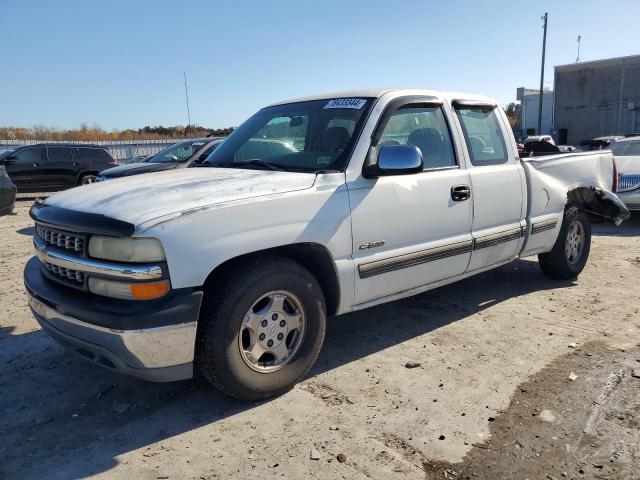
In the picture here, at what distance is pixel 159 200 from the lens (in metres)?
2.92

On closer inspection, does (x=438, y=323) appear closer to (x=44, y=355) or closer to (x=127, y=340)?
(x=127, y=340)

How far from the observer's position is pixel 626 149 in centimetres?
1072

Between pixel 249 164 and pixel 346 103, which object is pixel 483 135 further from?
pixel 249 164

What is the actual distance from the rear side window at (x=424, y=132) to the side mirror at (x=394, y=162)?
1.09 feet

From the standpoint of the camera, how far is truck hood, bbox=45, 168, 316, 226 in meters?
Answer: 2.83

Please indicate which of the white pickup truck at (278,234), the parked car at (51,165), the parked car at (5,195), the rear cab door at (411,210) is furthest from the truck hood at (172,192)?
the parked car at (51,165)

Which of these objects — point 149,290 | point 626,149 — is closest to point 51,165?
point 149,290

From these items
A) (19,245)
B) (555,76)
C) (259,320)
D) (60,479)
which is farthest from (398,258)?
(555,76)

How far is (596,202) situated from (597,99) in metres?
37.2

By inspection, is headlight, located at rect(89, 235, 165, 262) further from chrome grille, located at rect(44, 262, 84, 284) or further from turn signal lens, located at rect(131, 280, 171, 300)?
chrome grille, located at rect(44, 262, 84, 284)

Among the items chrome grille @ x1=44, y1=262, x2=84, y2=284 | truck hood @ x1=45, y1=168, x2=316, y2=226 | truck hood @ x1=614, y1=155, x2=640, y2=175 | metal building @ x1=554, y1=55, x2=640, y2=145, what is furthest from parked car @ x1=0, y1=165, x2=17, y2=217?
metal building @ x1=554, y1=55, x2=640, y2=145

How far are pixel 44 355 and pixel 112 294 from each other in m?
1.70

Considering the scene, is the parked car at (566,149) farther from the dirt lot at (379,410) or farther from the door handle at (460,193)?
the door handle at (460,193)

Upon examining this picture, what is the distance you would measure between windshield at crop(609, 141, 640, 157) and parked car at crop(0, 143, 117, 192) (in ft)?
43.4
